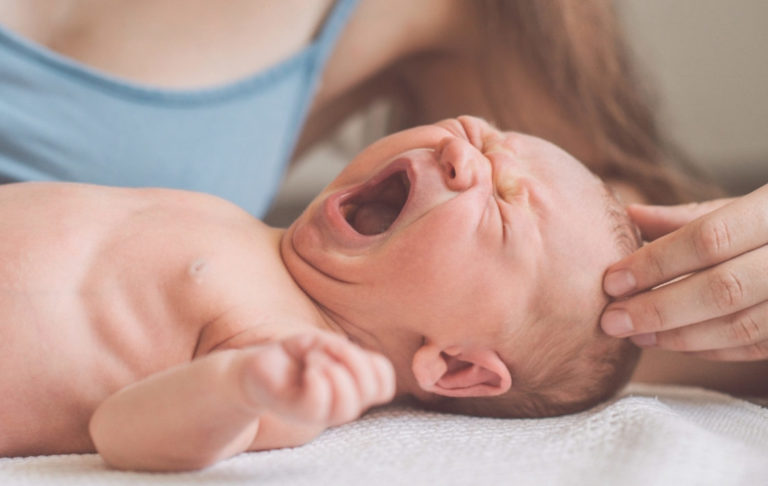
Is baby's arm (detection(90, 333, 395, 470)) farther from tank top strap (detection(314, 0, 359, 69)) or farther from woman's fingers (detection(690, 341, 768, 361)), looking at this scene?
tank top strap (detection(314, 0, 359, 69))

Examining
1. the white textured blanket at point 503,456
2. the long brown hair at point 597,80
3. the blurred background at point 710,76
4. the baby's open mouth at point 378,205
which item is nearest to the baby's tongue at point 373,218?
the baby's open mouth at point 378,205

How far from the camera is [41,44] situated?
1174mm

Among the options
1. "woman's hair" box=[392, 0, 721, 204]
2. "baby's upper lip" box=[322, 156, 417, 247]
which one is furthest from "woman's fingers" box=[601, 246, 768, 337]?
"woman's hair" box=[392, 0, 721, 204]

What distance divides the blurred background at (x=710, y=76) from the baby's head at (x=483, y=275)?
1.45 meters

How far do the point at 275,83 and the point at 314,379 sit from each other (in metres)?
0.81

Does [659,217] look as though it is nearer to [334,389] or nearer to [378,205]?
[378,205]

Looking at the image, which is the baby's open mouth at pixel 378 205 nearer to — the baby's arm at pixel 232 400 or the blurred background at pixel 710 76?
the baby's arm at pixel 232 400

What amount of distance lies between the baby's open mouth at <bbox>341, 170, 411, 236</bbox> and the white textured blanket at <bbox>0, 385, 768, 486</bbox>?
0.24 meters

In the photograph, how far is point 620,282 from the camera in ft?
2.94

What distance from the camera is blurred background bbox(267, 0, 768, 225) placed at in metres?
2.41

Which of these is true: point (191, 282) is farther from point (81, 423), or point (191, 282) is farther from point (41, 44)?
point (41, 44)

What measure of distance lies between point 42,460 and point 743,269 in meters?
0.71

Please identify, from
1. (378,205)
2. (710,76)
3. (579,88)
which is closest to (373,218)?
(378,205)

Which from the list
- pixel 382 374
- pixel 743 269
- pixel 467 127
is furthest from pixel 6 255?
pixel 743 269
